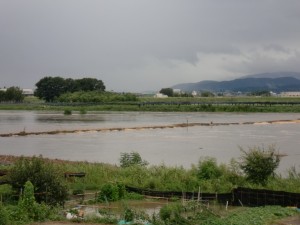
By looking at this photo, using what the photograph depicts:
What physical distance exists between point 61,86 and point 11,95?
12344mm

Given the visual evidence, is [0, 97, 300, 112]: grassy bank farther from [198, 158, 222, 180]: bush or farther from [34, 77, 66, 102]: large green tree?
[198, 158, 222, 180]: bush

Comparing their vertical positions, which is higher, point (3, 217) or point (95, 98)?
point (95, 98)

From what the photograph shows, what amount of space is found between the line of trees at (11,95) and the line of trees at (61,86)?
425cm

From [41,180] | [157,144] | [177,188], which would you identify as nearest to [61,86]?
[157,144]

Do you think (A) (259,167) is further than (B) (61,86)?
No

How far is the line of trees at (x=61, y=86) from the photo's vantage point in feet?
384

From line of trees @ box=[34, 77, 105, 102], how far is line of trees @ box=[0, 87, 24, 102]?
4.25 m

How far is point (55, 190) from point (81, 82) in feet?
352

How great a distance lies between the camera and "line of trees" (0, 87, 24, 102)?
118938 millimetres

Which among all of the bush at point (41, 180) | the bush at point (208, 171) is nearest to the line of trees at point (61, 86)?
the bush at point (208, 171)

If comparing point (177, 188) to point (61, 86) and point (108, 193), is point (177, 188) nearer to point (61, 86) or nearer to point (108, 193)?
point (108, 193)

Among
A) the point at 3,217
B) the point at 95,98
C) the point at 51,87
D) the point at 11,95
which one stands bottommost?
the point at 3,217

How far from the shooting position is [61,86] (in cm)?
11756

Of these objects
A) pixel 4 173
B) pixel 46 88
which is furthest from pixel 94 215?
pixel 46 88
